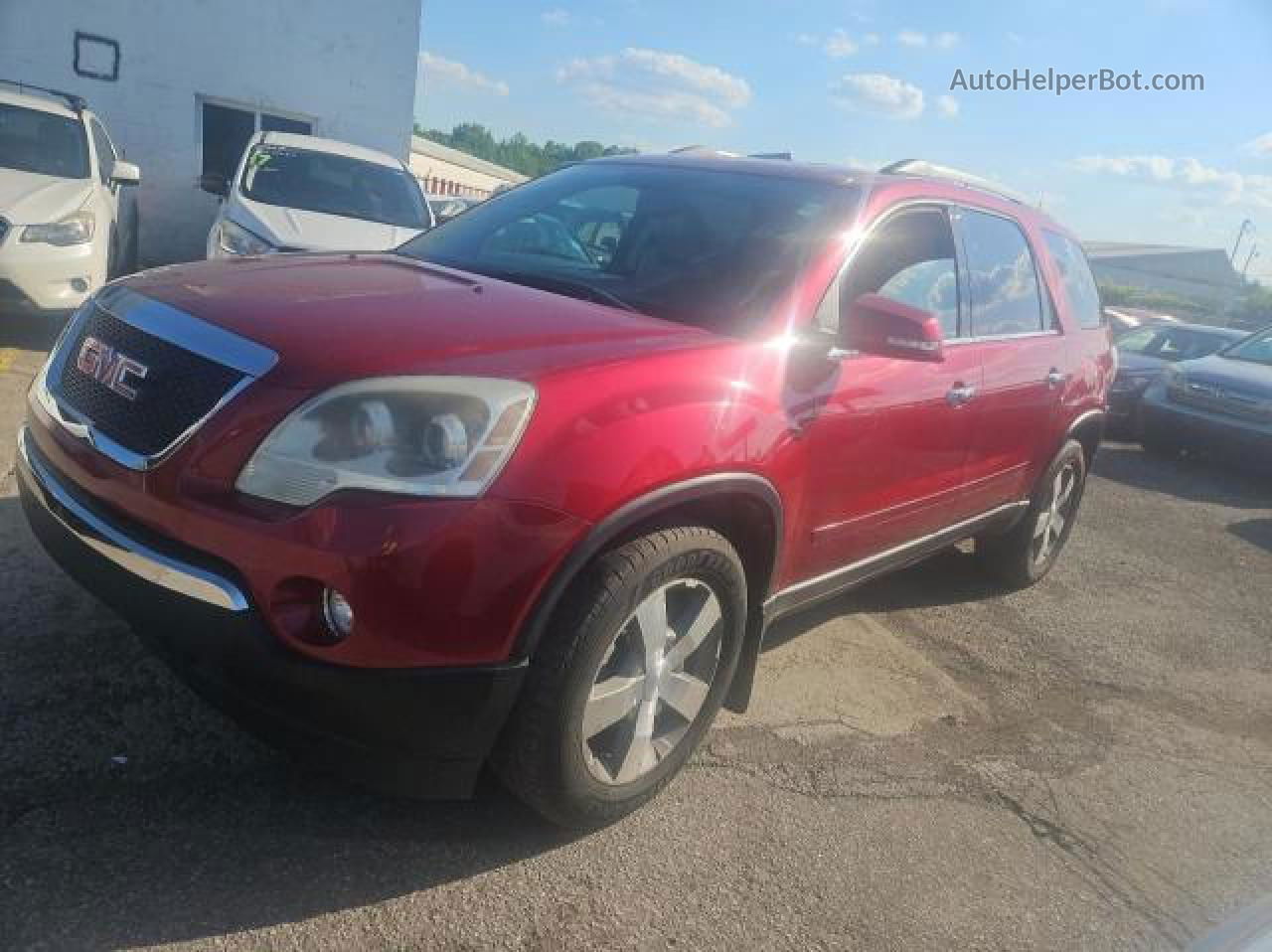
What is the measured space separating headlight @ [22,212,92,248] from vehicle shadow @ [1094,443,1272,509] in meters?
8.39

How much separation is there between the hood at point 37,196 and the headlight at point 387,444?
5.60 m

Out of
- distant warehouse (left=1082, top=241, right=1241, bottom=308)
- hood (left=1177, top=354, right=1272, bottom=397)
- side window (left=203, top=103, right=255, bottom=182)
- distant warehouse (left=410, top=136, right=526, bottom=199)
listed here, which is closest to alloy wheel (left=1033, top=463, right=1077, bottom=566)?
hood (left=1177, top=354, right=1272, bottom=397)

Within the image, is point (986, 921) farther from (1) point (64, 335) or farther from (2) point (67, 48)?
(2) point (67, 48)

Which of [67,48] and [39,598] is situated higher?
[67,48]

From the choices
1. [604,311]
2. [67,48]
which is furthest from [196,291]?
[67,48]

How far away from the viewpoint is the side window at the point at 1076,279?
483 centimetres

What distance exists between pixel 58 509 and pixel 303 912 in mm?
1131

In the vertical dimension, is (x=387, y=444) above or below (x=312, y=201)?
below

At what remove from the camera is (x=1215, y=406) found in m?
9.73

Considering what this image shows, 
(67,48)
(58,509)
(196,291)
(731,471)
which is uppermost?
(67,48)

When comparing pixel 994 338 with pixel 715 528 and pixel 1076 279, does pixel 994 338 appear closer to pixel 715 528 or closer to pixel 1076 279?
pixel 1076 279

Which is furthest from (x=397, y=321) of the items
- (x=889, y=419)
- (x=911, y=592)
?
(x=911, y=592)

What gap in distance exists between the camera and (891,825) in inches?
114

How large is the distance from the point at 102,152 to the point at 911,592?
7457mm
